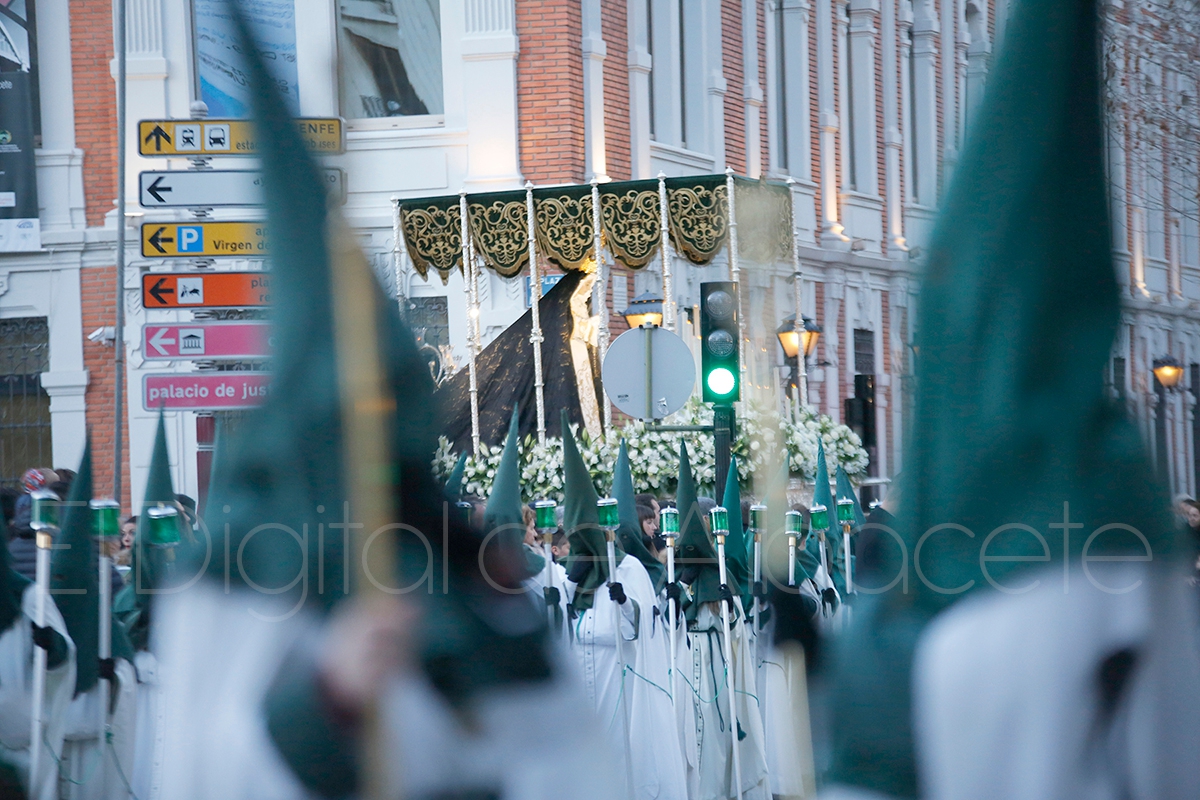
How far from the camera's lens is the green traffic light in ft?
37.7

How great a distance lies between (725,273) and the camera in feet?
65.0

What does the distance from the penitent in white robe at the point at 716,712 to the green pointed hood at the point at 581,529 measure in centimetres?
68

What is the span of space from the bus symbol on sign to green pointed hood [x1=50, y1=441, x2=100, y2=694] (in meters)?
4.39

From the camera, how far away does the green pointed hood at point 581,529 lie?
7.31 meters

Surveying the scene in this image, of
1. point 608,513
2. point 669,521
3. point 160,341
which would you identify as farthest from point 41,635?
point 160,341

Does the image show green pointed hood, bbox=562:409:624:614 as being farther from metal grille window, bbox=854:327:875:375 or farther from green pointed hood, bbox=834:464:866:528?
metal grille window, bbox=854:327:875:375

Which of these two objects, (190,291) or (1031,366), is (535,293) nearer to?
(190,291)

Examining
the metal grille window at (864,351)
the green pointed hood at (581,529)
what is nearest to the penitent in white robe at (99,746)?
the green pointed hood at (581,529)

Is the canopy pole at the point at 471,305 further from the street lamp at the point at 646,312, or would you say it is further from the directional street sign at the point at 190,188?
the directional street sign at the point at 190,188

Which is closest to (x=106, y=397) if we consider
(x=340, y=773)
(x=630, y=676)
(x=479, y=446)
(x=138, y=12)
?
(x=138, y=12)

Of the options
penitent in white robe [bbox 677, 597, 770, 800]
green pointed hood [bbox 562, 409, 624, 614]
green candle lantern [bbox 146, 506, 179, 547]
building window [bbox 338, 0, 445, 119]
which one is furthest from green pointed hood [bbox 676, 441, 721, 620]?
building window [bbox 338, 0, 445, 119]

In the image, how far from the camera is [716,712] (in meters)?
9.28

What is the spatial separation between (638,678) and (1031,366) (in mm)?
6985

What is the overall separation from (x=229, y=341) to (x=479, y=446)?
456 cm
